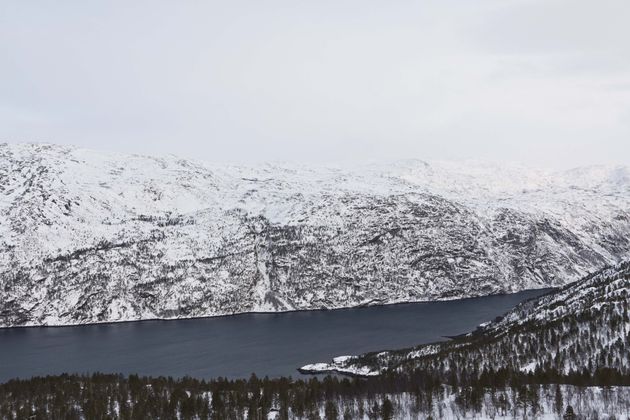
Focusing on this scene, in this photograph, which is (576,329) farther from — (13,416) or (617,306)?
(13,416)

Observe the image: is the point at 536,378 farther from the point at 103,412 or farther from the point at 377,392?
the point at 103,412

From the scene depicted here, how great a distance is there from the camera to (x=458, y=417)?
13588cm

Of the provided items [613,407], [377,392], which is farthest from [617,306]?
[377,392]

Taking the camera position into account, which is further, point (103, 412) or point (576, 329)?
point (576, 329)

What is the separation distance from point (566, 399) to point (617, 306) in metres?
73.0

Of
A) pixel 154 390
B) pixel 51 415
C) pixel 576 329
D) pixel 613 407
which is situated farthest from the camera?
pixel 576 329

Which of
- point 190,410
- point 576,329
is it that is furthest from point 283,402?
point 576,329

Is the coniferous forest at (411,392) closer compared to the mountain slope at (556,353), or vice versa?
the coniferous forest at (411,392)

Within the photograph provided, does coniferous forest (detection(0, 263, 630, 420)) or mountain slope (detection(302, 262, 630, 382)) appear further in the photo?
mountain slope (detection(302, 262, 630, 382))

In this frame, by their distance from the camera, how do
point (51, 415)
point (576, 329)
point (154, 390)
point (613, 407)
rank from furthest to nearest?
1. point (576, 329)
2. point (154, 390)
3. point (51, 415)
4. point (613, 407)

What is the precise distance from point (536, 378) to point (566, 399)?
1470 cm

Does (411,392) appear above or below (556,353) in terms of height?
below

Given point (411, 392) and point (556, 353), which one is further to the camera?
point (556, 353)

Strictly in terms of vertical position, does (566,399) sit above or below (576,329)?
below
